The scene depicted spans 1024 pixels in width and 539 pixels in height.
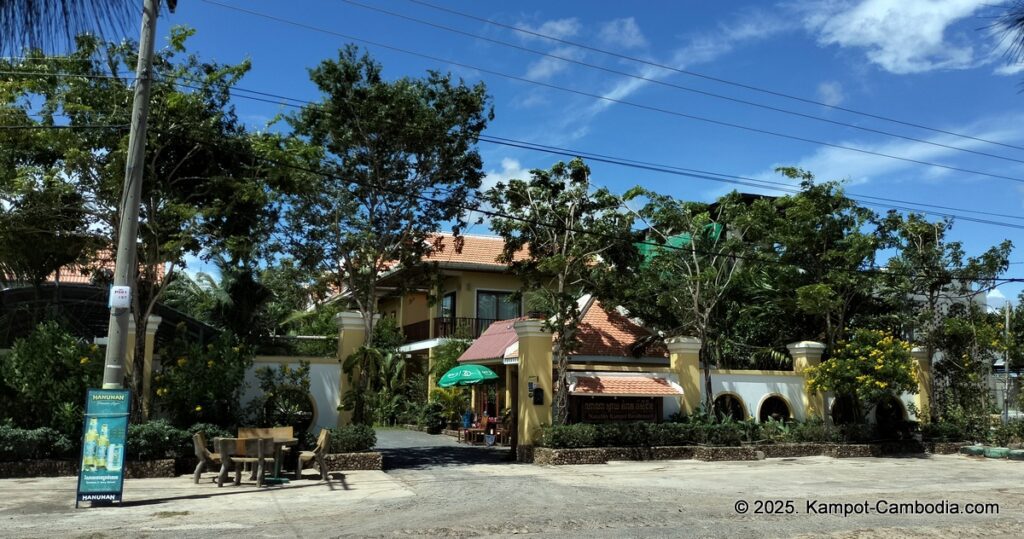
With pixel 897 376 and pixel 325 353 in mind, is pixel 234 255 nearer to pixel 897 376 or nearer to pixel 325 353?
pixel 325 353

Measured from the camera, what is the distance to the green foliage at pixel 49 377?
14273 mm

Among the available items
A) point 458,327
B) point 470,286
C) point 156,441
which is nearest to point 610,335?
point 458,327

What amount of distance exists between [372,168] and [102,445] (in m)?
8.92

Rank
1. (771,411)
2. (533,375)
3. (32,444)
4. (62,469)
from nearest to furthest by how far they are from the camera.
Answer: (32,444) → (62,469) → (533,375) → (771,411)

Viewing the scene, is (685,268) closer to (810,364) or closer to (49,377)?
(810,364)

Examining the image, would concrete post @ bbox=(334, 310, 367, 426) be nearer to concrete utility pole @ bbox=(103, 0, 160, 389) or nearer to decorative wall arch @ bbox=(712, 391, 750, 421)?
concrete utility pole @ bbox=(103, 0, 160, 389)

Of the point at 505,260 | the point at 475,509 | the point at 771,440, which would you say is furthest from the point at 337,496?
the point at 771,440

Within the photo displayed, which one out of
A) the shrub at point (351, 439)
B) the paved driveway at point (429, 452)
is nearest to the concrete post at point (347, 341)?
the shrub at point (351, 439)

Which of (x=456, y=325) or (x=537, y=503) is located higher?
(x=456, y=325)

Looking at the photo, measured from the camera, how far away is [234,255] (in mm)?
15531

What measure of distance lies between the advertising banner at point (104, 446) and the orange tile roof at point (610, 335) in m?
12.3

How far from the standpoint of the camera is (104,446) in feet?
35.8

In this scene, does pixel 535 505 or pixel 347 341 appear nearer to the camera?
pixel 535 505

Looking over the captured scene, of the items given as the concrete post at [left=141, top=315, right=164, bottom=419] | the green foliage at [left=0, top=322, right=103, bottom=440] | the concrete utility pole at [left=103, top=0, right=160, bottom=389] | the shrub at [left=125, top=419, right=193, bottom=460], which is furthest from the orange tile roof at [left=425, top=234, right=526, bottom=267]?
the concrete utility pole at [left=103, top=0, right=160, bottom=389]
